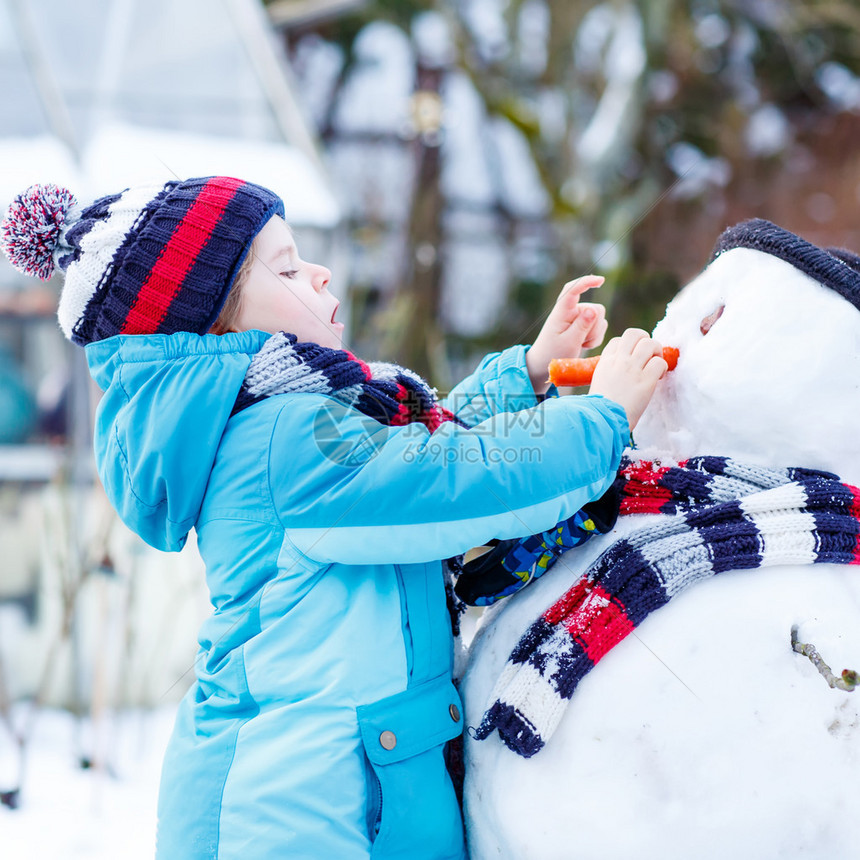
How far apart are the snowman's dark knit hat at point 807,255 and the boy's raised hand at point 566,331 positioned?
0.19 metres

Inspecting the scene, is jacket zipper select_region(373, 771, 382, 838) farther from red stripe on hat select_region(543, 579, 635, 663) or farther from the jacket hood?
the jacket hood

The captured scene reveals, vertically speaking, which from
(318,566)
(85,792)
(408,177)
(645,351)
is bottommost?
(85,792)

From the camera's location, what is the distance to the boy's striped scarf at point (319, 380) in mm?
887

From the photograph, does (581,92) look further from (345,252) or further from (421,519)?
(421,519)

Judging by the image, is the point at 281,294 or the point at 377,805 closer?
the point at 377,805

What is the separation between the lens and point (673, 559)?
0.83 meters

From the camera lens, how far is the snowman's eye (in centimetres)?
93

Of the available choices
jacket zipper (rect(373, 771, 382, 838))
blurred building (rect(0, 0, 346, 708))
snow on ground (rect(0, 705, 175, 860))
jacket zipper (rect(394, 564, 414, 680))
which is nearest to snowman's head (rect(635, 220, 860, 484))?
jacket zipper (rect(394, 564, 414, 680))

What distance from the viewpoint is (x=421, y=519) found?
2.66ft

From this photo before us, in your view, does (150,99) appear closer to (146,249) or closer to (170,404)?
(146,249)

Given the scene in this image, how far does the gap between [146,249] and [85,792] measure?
6.64ft

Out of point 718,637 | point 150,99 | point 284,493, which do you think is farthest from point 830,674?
point 150,99

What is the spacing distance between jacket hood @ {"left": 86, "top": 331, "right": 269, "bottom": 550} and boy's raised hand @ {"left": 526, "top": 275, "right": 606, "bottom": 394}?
0.38 metres

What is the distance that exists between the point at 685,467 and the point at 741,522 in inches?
3.8
